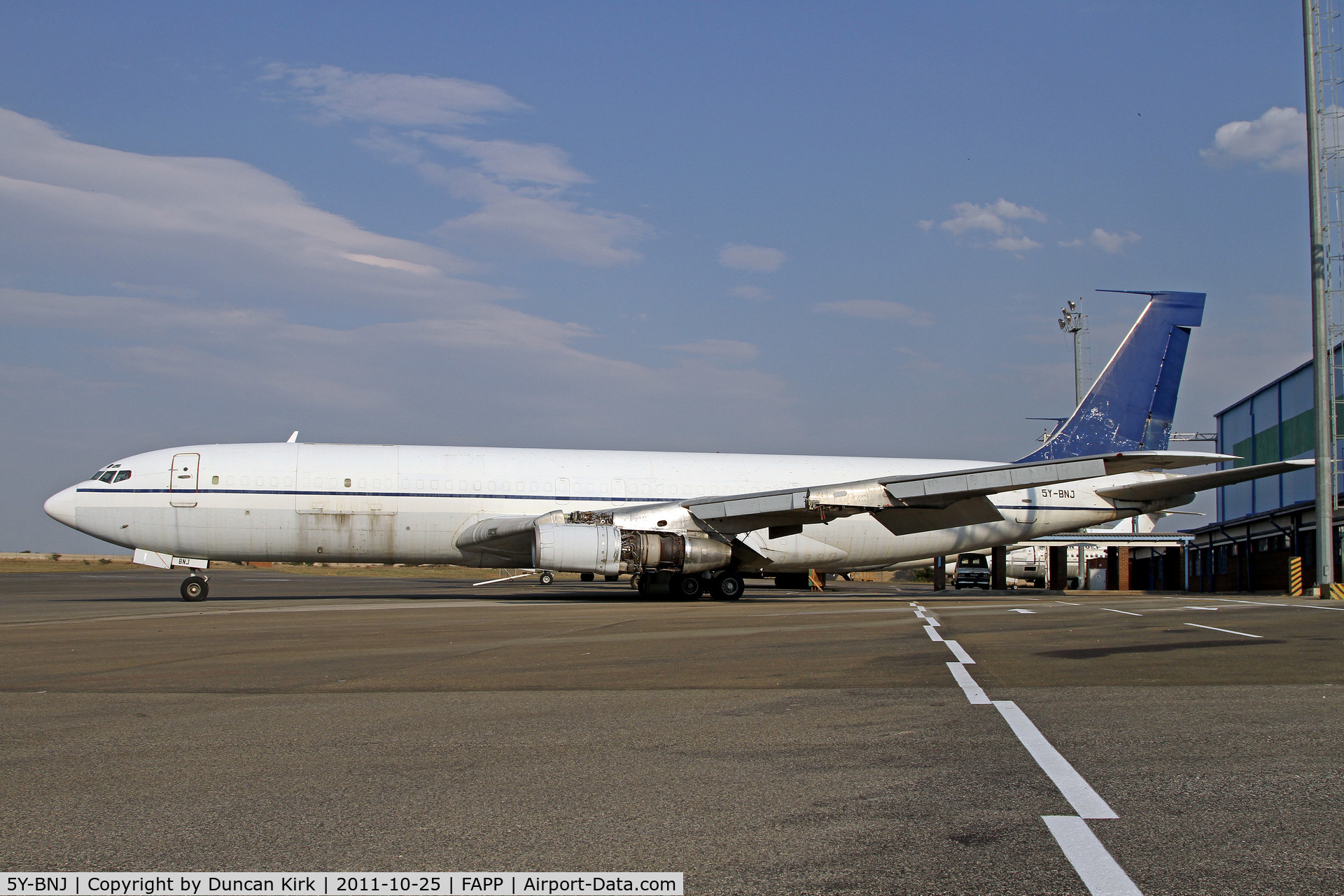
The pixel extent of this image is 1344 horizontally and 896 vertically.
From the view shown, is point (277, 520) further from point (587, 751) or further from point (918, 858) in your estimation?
point (918, 858)

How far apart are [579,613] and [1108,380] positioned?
799 inches

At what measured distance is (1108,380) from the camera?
105 feet

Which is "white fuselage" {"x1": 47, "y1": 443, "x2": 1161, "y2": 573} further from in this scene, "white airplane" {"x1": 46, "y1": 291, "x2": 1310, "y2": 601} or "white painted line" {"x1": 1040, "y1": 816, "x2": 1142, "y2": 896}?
"white painted line" {"x1": 1040, "y1": 816, "x2": 1142, "y2": 896}

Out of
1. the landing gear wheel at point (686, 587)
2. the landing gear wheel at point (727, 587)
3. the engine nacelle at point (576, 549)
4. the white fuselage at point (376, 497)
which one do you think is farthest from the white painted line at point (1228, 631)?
the landing gear wheel at point (686, 587)

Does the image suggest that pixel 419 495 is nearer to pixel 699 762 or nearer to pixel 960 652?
pixel 960 652

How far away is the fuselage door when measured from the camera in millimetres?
25547

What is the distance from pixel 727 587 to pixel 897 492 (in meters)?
4.86

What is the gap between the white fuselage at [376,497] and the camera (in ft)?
83.9

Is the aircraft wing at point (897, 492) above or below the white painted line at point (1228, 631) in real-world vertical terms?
above

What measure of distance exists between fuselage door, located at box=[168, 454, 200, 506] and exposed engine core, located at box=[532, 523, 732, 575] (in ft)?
27.1

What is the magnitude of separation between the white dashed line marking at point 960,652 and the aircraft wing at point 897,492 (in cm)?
1303

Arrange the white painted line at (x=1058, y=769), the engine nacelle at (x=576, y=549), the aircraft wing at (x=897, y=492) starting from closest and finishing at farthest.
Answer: the white painted line at (x=1058, y=769) < the engine nacelle at (x=576, y=549) < the aircraft wing at (x=897, y=492)

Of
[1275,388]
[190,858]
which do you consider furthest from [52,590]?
[1275,388]

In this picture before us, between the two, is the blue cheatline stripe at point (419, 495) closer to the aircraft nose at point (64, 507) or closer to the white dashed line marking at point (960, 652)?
the aircraft nose at point (64, 507)
